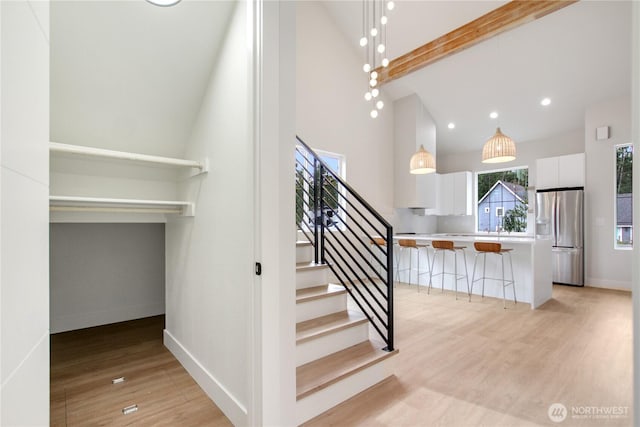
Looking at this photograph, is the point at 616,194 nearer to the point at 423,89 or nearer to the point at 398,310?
the point at 423,89

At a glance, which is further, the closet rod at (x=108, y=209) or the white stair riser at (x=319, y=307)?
the white stair riser at (x=319, y=307)

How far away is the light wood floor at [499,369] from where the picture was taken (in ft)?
6.36

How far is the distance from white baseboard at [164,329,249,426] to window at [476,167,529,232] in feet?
22.7

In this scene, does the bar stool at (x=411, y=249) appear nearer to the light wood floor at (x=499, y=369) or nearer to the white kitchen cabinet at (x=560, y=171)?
the light wood floor at (x=499, y=369)

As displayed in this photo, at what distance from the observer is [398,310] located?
4172 mm

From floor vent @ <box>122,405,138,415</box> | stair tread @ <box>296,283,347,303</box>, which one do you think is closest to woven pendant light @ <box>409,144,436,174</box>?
stair tread @ <box>296,283,347,303</box>

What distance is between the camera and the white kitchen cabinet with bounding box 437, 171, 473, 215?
761 cm

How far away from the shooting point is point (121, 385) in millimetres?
2273

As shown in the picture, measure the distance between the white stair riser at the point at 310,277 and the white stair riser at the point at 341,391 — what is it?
2.99 ft

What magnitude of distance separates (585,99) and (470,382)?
6.01 metres

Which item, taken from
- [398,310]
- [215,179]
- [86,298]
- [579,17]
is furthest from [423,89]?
[86,298]

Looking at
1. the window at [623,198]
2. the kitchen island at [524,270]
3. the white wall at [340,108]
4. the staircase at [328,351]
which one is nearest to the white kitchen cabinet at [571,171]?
the window at [623,198]
